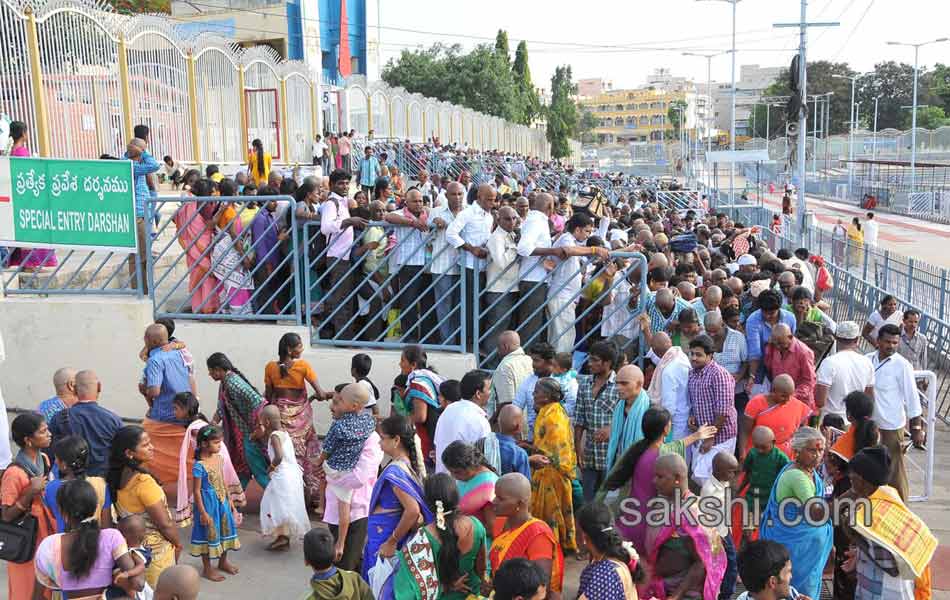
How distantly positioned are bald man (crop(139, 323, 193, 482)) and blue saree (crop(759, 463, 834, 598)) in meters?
4.17

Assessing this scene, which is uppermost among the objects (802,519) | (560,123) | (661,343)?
(560,123)

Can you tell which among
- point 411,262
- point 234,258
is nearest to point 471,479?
point 411,262

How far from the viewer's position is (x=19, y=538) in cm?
425

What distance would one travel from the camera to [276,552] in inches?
230

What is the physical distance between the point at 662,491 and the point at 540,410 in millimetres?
1131

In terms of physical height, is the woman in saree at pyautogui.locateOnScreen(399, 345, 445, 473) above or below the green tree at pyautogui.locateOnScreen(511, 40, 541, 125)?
below

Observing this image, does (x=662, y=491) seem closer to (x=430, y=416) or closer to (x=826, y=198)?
(x=430, y=416)

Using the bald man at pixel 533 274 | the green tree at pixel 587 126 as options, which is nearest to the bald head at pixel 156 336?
the bald man at pixel 533 274

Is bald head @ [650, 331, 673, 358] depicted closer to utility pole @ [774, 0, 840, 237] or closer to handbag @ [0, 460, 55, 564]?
handbag @ [0, 460, 55, 564]

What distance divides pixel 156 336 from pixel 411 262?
226 centimetres

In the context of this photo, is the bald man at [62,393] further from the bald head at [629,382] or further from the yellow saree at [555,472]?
the bald head at [629,382]

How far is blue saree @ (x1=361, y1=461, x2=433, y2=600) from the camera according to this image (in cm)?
432

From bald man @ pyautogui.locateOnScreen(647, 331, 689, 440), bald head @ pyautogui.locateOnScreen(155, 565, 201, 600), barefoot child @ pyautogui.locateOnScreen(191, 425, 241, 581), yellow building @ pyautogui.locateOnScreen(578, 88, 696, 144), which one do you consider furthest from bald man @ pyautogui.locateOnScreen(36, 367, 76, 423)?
yellow building @ pyautogui.locateOnScreen(578, 88, 696, 144)

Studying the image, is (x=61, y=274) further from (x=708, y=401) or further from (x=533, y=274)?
(x=708, y=401)
